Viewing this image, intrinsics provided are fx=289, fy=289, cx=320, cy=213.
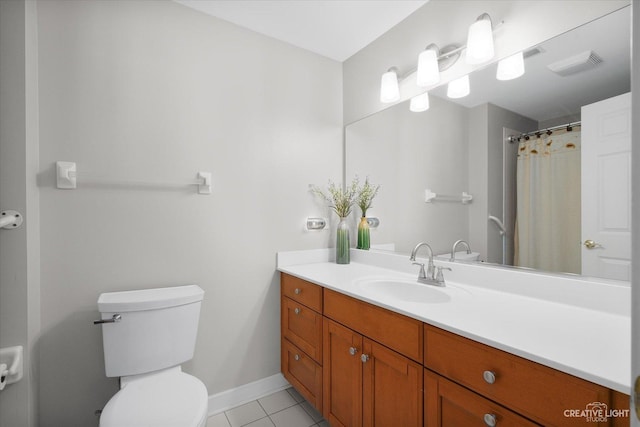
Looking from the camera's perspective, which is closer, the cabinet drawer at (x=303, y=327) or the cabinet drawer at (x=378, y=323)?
the cabinet drawer at (x=378, y=323)

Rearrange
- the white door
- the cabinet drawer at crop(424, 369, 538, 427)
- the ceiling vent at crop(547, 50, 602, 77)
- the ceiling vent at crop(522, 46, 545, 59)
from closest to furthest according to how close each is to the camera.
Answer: the cabinet drawer at crop(424, 369, 538, 427) < the white door < the ceiling vent at crop(547, 50, 602, 77) < the ceiling vent at crop(522, 46, 545, 59)

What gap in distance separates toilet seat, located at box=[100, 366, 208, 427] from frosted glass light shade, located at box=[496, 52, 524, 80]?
1.90m

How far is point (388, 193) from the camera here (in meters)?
2.01

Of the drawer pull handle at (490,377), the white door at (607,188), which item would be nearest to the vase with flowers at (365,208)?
the white door at (607,188)

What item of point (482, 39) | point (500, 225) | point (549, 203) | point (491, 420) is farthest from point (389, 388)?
point (482, 39)

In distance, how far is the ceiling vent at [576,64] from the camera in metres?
1.08

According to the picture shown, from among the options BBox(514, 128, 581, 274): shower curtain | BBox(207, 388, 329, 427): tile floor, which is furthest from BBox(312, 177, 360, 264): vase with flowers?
BBox(514, 128, 581, 274): shower curtain

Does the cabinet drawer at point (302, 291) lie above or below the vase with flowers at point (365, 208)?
below

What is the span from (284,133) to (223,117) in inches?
16.3

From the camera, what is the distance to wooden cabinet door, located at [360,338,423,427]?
103 centimetres

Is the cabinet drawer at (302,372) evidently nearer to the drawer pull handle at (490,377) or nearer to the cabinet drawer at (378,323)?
the cabinet drawer at (378,323)

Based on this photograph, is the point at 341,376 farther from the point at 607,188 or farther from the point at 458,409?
the point at 607,188

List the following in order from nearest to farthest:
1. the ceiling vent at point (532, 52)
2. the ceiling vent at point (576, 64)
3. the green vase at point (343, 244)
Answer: the ceiling vent at point (576, 64)
the ceiling vent at point (532, 52)
the green vase at point (343, 244)

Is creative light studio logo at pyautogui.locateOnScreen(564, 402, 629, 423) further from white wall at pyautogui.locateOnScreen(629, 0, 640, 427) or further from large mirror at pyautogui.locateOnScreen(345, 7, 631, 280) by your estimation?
large mirror at pyautogui.locateOnScreen(345, 7, 631, 280)
